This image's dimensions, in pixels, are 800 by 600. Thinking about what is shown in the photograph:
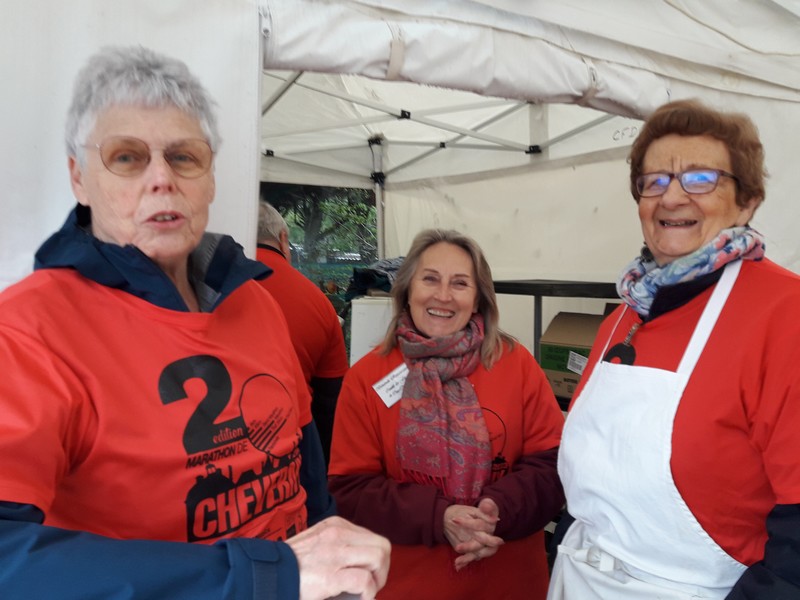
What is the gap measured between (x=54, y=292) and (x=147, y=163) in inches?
10.8

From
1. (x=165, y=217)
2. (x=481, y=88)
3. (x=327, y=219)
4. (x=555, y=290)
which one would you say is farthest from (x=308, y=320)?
(x=327, y=219)

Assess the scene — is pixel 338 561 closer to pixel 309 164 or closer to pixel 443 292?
pixel 443 292

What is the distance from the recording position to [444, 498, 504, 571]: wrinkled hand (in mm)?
1521

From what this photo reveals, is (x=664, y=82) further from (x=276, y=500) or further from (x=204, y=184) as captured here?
(x=276, y=500)

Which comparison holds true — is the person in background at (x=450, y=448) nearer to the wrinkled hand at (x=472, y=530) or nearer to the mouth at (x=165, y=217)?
the wrinkled hand at (x=472, y=530)

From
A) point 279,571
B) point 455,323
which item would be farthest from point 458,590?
point 279,571

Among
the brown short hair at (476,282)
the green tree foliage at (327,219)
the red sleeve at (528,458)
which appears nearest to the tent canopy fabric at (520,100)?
the green tree foliage at (327,219)

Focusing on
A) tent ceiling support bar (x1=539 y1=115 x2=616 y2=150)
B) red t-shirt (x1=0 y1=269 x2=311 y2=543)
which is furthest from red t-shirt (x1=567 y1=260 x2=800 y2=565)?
tent ceiling support bar (x1=539 y1=115 x2=616 y2=150)

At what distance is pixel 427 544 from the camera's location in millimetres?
1557

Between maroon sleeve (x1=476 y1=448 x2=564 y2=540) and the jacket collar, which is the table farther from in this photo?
the jacket collar

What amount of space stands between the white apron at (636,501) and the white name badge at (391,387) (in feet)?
1.93

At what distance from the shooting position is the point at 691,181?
4.22ft

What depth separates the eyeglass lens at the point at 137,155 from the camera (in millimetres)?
943

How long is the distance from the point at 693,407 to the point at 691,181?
526 millimetres
